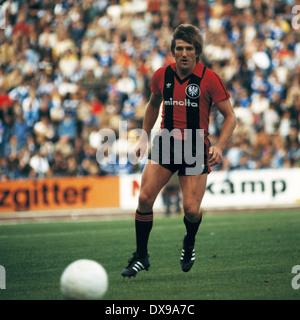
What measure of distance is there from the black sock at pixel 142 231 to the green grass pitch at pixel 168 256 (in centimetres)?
31

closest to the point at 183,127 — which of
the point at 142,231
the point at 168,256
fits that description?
the point at 142,231

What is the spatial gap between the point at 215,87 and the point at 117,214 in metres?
11.0

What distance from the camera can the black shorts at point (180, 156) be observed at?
25.4 feet

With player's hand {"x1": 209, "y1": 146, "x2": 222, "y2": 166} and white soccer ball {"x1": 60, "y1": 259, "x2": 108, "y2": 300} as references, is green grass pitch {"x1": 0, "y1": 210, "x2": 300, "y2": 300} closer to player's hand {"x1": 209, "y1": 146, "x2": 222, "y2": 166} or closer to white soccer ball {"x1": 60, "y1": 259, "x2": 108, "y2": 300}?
white soccer ball {"x1": 60, "y1": 259, "x2": 108, "y2": 300}

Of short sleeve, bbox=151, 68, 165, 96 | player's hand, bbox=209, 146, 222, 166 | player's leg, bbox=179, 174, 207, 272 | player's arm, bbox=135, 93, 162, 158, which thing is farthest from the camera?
player's arm, bbox=135, 93, 162, 158

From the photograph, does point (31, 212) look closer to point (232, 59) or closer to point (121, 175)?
point (121, 175)

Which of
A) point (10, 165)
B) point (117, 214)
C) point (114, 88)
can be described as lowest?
point (117, 214)

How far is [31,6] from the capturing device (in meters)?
23.5

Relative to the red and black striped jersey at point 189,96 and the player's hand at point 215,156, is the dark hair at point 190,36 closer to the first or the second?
the red and black striped jersey at point 189,96

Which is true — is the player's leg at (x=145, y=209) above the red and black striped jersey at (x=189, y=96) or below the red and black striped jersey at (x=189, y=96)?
below

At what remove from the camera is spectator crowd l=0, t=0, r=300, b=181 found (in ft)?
63.1

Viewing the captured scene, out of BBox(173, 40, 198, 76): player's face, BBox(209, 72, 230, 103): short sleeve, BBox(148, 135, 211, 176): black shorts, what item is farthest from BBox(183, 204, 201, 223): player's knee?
BBox(173, 40, 198, 76): player's face

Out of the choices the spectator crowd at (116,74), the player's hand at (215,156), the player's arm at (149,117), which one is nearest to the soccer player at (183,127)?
the player's arm at (149,117)
